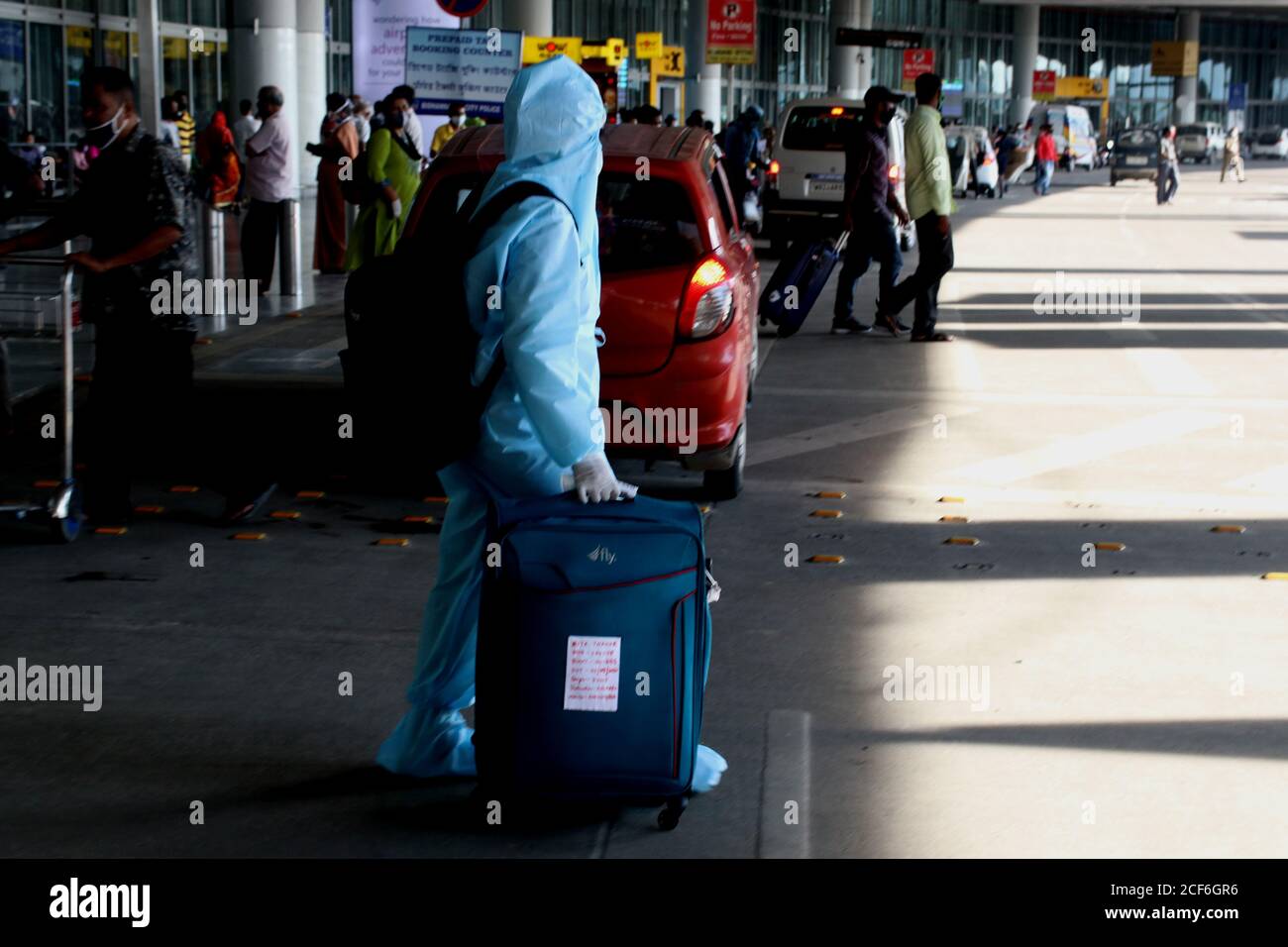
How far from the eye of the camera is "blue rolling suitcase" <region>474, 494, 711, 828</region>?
433 centimetres

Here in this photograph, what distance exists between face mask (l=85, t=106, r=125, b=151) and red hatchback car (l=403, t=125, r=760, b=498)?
134 cm

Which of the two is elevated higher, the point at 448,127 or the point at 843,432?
the point at 448,127

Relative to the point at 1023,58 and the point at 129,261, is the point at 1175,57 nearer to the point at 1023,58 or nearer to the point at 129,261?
the point at 1023,58

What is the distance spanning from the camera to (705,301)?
8.38 metres

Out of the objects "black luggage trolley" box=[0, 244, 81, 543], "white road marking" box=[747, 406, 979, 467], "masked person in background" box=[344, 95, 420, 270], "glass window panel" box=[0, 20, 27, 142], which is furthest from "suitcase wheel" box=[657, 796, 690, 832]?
A: "glass window panel" box=[0, 20, 27, 142]

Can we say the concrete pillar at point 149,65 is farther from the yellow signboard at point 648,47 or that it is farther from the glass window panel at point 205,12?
the yellow signboard at point 648,47

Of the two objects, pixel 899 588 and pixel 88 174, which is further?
pixel 88 174

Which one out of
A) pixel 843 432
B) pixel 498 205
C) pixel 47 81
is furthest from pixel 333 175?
pixel 498 205

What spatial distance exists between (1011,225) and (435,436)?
99.4 ft

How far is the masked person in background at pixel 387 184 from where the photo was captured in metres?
15.9

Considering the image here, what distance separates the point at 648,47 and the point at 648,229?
3746 centimetres
